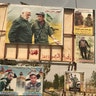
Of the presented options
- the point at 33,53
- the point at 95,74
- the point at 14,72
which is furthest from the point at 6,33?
the point at 95,74

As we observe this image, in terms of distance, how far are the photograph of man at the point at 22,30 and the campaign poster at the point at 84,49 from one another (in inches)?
76.9

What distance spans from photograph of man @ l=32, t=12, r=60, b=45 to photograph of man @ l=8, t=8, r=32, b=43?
0.24 meters

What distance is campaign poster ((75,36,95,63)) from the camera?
42.8 feet

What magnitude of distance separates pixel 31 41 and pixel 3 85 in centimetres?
240

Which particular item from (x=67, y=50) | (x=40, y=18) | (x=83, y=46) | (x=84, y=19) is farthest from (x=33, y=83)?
(x=84, y=19)

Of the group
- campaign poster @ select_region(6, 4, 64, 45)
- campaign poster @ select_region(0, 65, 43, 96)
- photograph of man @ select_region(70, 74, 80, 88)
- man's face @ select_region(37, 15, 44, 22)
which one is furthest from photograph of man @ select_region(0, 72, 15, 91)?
man's face @ select_region(37, 15, 44, 22)

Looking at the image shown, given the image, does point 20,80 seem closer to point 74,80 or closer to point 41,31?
point 74,80

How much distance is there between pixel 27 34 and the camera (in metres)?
13.0

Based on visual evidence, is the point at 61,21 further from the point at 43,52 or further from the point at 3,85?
the point at 3,85

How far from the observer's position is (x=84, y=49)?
13203mm

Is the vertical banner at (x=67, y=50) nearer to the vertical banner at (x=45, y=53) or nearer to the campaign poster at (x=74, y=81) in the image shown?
the vertical banner at (x=45, y=53)

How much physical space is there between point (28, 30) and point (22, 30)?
24 centimetres

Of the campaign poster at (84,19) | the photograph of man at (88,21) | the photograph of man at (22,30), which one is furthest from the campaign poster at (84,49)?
the photograph of man at (22,30)

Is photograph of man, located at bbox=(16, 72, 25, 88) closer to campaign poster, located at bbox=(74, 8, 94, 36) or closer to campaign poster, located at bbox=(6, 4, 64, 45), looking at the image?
campaign poster, located at bbox=(6, 4, 64, 45)
